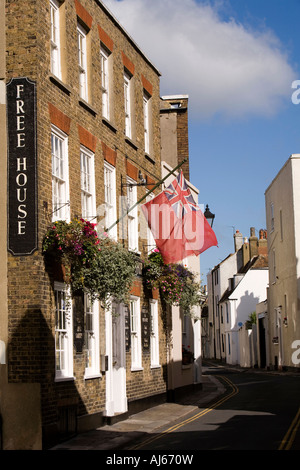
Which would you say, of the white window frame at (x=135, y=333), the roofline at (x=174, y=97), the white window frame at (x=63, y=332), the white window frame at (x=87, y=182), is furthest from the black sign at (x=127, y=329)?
the roofline at (x=174, y=97)

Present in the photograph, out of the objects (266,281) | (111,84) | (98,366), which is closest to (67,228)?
(98,366)

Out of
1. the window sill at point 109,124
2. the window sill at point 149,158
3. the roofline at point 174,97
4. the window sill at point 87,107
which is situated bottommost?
the window sill at point 87,107

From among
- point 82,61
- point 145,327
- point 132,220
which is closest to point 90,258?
point 82,61

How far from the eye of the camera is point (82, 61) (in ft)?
57.3

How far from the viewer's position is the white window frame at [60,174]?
1504 cm

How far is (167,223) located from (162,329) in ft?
18.8

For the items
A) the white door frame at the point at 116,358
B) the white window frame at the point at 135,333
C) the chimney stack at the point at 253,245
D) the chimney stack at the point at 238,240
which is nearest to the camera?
the white door frame at the point at 116,358

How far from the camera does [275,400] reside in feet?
71.4

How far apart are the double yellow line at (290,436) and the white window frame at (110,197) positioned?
19.7ft

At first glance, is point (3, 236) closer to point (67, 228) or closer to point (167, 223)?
point (67, 228)

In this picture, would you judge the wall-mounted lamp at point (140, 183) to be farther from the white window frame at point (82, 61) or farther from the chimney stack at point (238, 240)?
the chimney stack at point (238, 240)

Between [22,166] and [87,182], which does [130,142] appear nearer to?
[87,182]

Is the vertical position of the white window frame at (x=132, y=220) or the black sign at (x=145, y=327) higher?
the white window frame at (x=132, y=220)

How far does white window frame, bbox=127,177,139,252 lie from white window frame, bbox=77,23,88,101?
3580 millimetres
